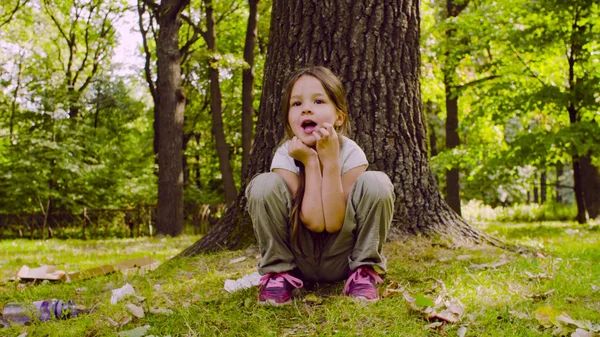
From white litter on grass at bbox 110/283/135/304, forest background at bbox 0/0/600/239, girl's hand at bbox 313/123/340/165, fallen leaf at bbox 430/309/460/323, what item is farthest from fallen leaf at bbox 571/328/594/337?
forest background at bbox 0/0/600/239

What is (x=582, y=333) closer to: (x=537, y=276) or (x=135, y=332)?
(x=537, y=276)

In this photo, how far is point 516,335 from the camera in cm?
209

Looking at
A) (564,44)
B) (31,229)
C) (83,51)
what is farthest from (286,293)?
(83,51)

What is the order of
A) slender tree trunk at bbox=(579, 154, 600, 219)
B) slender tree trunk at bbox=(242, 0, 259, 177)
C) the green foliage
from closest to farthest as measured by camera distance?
slender tree trunk at bbox=(579, 154, 600, 219)
slender tree trunk at bbox=(242, 0, 259, 177)
the green foliage

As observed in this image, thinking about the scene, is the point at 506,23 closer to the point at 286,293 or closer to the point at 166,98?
the point at 166,98

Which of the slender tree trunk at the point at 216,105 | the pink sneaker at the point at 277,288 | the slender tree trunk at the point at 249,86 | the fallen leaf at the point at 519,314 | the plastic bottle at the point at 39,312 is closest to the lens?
the fallen leaf at the point at 519,314

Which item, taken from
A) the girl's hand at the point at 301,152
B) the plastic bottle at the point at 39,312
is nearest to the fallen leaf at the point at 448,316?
the girl's hand at the point at 301,152

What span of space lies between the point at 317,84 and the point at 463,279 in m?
1.31

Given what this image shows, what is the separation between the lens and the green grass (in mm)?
2225

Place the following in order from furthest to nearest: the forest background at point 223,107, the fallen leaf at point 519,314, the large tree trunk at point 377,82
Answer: the forest background at point 223,107 < the large tree trunk at point 377,82 < the fallen leaf at point 519,314

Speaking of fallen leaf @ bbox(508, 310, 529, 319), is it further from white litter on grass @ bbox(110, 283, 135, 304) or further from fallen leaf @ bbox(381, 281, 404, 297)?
white litter on grass @ bbox(110, 283, 135, 304)

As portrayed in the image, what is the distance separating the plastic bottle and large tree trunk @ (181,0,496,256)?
1.27 m

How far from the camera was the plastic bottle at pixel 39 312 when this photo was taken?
8.77 ft

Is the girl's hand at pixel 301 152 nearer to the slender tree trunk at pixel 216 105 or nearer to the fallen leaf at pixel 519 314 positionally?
the fallen leaf at pixel 519 314
